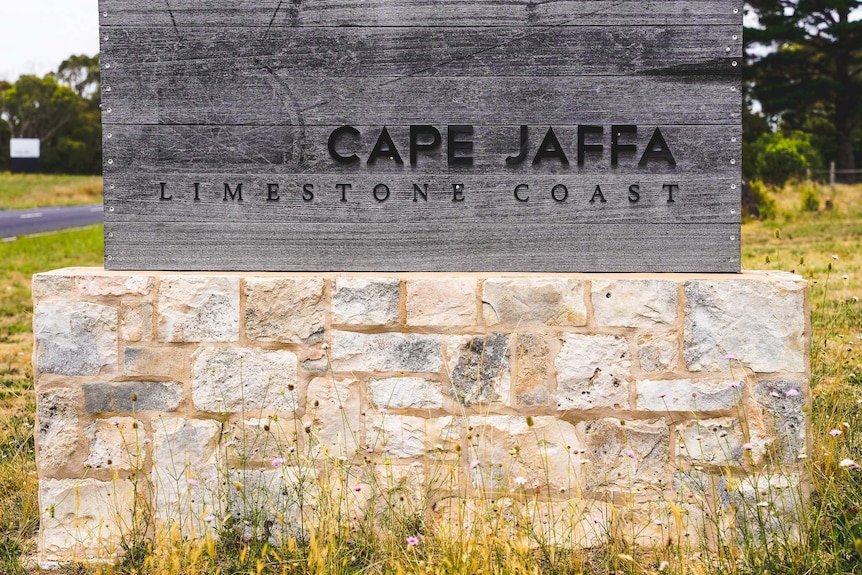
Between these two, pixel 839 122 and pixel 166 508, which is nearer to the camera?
pixel 166 508

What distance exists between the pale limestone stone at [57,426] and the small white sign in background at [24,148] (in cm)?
4568

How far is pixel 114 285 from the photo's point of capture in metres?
3.27

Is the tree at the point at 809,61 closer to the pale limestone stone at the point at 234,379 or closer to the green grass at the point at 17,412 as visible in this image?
the green grass at the point at 17,412

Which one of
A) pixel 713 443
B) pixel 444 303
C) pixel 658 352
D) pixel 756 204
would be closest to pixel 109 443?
pixel 444 303

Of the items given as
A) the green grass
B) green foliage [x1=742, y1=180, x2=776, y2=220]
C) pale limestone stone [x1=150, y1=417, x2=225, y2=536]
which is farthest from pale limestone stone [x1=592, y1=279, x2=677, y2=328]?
green foliage [x1=742, y1=180, x2=776, y2=220]

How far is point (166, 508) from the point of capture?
10.6 feet

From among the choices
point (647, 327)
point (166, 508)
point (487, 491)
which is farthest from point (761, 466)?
point (166, 508)

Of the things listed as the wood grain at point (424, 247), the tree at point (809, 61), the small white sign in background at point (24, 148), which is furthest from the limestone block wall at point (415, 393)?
the small white sign in background at point (24, 148)

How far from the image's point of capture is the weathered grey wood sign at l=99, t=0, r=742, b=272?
11.0ft

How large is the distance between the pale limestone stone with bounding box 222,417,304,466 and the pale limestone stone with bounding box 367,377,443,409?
0.32m

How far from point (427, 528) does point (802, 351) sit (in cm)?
152

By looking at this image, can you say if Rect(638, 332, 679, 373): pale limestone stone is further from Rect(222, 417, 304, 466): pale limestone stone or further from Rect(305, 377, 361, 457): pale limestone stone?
Rect(222, 417, 304, 466): pale limestone stone

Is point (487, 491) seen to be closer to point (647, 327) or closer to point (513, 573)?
point (513, 573)

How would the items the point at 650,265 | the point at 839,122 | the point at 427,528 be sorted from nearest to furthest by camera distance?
the point at 427,528, the point at 650,265, the point at 839,122
